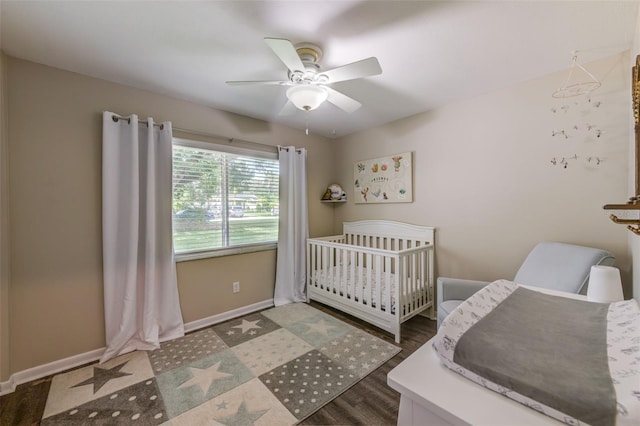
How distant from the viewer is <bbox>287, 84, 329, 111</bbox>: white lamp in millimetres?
1645

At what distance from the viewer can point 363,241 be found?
3412 millimetres

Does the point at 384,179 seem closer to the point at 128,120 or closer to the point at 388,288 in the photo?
the point at 388,288

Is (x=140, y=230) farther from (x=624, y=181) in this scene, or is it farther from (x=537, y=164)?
(x=624, y=181)

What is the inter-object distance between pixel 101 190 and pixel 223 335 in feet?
5.39

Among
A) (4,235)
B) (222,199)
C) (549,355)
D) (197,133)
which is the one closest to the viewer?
(549,355)

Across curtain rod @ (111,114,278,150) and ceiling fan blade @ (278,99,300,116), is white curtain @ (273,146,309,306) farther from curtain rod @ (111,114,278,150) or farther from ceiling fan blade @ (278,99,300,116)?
ceiling fan blade @ (278,99,300,116)

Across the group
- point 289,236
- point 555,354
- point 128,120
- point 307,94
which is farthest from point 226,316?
point 555,354

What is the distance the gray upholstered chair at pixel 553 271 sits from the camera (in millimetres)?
1628

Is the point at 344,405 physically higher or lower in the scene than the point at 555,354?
lower

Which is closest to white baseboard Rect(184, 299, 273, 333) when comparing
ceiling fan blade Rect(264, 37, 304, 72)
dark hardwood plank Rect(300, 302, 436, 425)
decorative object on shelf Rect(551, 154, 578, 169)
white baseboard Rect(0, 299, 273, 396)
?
white baseboard Rect(0, 299, 273, 396)

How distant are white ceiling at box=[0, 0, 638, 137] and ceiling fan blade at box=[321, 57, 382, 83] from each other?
238 millimetres

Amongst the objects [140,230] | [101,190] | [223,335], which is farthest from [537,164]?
[101,190]

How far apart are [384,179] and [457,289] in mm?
1557

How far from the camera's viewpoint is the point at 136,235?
2.16m
